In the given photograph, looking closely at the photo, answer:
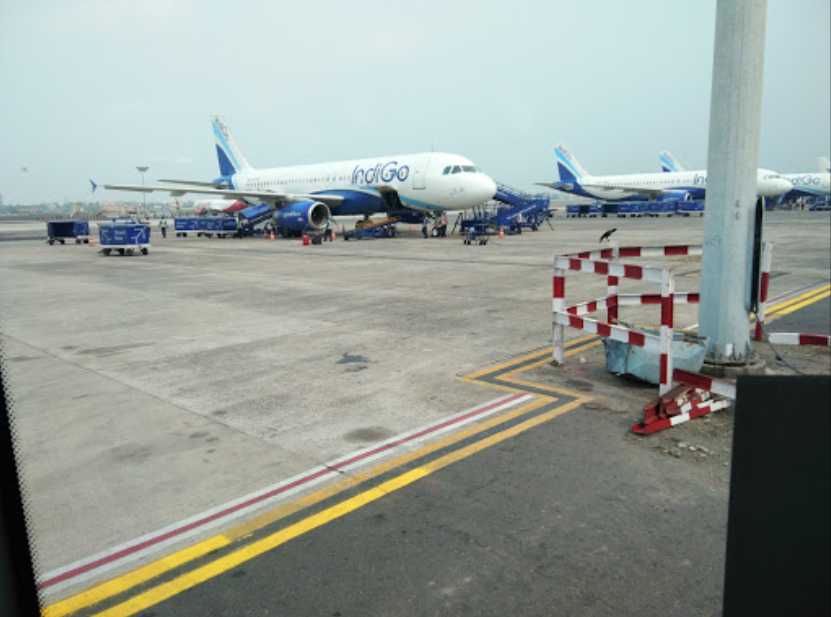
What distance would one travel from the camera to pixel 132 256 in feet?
82.7

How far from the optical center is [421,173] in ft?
94.9

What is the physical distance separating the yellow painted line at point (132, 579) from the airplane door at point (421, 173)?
26.2 m

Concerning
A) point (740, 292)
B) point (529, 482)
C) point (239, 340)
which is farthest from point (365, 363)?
point (740, 292)

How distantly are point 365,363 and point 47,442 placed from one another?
348cm

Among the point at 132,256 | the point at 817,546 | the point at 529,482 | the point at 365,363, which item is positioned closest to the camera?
the point at 817,546

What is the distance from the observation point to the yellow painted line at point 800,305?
391 inches

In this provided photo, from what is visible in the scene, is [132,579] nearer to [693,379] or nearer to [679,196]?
[693,379]

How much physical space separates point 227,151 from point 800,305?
133ft

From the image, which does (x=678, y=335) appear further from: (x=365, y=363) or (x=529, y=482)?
(x=365, y=363)

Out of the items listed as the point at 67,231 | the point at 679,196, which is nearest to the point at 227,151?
the point at 67,231

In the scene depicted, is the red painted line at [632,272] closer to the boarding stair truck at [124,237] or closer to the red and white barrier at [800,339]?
the red and white barrier at [800,339]

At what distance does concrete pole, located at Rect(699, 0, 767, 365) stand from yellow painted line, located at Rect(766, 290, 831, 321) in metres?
4.02

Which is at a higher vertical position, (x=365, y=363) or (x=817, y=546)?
(x=817, y=546)

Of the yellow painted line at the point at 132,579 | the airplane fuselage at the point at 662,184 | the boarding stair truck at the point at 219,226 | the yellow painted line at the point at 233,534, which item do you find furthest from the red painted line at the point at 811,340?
the airplane fuselage at the point at 662,184
